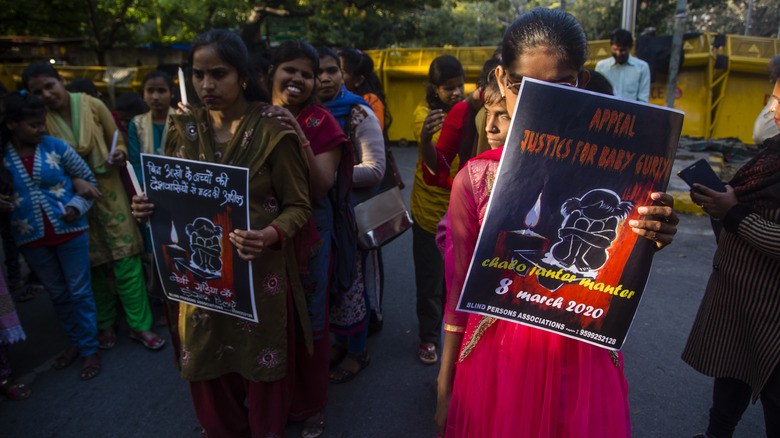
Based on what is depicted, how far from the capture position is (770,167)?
6.23ft

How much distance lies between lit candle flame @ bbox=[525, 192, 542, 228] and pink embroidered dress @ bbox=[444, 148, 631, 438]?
0.16 metres

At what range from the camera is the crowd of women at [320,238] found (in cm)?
136

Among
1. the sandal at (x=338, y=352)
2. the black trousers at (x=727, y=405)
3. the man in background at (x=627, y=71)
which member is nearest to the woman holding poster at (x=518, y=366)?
the black trousers at (x=727, y=405)

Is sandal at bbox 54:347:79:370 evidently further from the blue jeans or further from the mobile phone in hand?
the mobile phone in hand

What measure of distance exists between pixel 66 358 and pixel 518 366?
130 inches

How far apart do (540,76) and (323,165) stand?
4.59ft

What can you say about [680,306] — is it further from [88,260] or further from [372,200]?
[88,260]

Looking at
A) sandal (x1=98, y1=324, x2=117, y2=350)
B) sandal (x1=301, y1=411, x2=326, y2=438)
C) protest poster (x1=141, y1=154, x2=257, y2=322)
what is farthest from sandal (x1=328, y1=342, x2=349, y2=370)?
sandal (x1=98, y1=324, x2=117, y2=350)

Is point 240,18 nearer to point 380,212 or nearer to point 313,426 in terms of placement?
point 380,212

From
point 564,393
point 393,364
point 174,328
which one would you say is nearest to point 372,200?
point 393,364

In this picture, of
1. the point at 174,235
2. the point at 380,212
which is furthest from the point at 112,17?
the point at 174,235

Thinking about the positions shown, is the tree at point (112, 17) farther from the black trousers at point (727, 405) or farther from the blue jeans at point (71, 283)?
the black trousers at point (727, 405)

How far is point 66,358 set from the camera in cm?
338

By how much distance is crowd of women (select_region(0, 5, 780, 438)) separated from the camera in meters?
1.36
